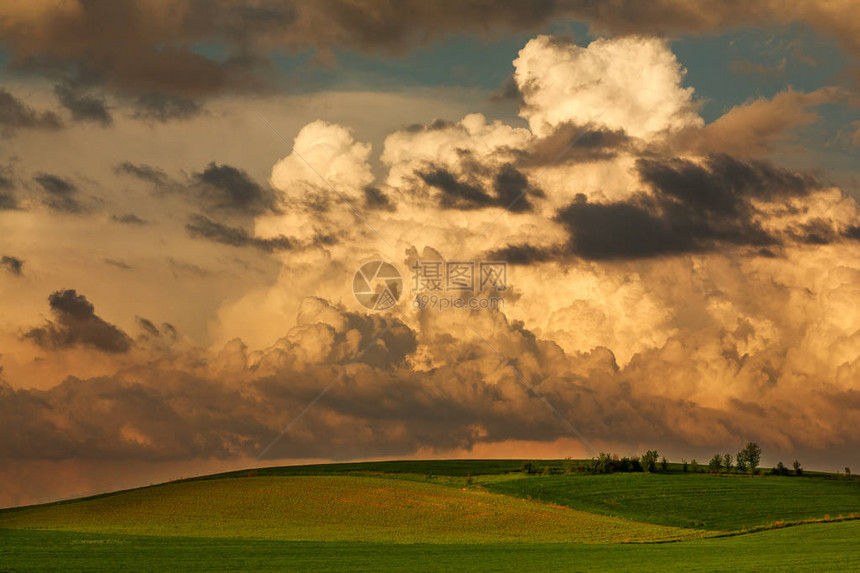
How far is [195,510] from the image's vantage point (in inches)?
2960

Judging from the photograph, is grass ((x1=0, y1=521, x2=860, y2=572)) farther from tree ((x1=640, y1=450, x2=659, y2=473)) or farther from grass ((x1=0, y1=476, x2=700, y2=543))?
tree ((x1=640, y1=450, x2=659, y2=473))

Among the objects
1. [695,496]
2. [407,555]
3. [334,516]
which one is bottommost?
[407,555]

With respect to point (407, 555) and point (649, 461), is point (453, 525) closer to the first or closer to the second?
point (407, 555)

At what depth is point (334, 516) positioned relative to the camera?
73.1 metres

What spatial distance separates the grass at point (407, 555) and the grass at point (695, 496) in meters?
24.2

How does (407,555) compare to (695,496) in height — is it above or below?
below

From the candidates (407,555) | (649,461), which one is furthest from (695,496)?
(407,555)

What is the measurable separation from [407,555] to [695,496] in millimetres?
55623

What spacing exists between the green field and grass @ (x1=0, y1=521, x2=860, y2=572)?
0.40ft

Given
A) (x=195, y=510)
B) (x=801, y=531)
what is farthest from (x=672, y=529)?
(x=195, y=510)

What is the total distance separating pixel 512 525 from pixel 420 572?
94.9 feet

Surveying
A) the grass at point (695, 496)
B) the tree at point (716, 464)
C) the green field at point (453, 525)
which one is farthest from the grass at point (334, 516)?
the tree at point (716, 464)

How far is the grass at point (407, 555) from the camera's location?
4428 centimetres

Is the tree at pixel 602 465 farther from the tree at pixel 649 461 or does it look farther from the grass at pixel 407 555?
the grass at pixel 407 555
